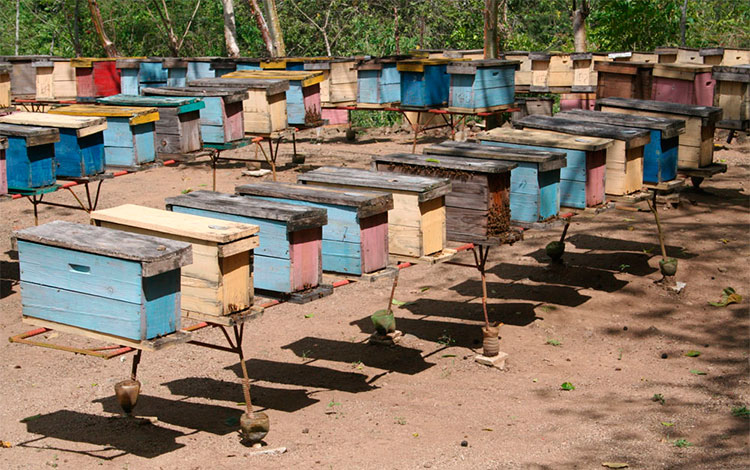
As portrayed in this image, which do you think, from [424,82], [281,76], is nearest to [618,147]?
[281,76]

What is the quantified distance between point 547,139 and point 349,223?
3616 mm

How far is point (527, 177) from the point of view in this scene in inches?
425

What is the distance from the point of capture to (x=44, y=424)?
966cm

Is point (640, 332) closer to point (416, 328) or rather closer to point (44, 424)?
point (416, 328)

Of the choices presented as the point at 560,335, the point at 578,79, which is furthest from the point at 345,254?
the point at 578,79

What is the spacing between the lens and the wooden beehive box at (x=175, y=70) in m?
21.4

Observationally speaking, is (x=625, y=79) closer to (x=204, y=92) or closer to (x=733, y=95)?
(x=733, y=95)

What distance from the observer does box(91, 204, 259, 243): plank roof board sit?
25.6 ft

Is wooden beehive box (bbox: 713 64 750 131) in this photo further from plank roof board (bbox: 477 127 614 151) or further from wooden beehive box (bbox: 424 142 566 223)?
wooden beehive box (bbox: 424 142 566 223)

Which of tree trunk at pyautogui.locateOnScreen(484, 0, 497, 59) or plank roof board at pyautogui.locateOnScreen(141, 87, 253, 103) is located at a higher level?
tree trunk at pyautogui.locateOnScreen(484, 0, 497, 59)

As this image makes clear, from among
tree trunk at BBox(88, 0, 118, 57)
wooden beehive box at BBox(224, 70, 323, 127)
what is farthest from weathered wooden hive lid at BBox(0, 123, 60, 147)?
tree trunk at BBox(88, 0, 118, 57)

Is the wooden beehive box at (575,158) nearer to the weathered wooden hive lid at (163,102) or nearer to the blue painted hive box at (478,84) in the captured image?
the weathered wooden hive lid at (163,102)

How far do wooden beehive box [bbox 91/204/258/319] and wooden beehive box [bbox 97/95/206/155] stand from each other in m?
5.01

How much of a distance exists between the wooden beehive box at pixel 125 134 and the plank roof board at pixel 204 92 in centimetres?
130
